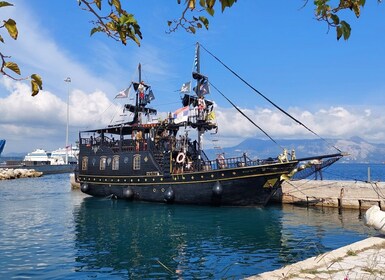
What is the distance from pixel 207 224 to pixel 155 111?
19.8 meters

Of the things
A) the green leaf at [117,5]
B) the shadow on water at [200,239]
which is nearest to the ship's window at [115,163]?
the shadow on water at [200,239]

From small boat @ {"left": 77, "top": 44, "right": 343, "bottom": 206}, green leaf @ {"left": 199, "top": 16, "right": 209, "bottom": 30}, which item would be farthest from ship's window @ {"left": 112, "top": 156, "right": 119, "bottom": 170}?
green leaf @ {"left": 199, "top": 16, "right": 209, "bottom": 30}

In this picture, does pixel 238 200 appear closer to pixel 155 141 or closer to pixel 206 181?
pixel 206 181

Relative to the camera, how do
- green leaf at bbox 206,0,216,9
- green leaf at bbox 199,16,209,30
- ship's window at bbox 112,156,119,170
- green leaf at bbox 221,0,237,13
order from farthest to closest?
1. ship's window at bbox 112,156,119,170
2. green leaf at bbox 199,16,209,30
3. green leaf at bbox 206,0,216,9
4. green leaf at bbox 221,0,237,13

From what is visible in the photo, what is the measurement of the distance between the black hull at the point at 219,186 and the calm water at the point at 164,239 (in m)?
0.87

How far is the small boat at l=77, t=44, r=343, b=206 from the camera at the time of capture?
26250mm

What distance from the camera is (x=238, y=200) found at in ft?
88.2

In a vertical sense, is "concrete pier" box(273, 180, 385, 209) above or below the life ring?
below

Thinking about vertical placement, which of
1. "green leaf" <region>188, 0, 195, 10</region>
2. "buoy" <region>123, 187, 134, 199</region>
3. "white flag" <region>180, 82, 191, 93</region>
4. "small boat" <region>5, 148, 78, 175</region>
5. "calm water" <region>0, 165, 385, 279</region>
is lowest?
"calm water" <region>0, 165, 385, 279</region>

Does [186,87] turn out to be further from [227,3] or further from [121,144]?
[227,3]

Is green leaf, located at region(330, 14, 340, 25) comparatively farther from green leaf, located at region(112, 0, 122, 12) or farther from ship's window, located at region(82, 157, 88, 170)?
ship's window, located at region(82, 157, 88, 170)

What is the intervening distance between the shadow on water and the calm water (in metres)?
0.04

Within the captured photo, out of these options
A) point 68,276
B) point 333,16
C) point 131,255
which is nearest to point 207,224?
point 131,255

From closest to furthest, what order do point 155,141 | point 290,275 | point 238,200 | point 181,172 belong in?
point 290,275
point 238,200
point 181,172
point 155,141
